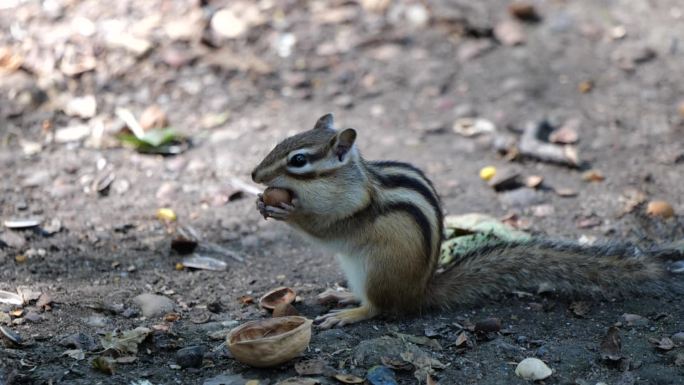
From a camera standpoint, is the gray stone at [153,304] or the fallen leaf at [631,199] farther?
the fallen leaf at [631,199]

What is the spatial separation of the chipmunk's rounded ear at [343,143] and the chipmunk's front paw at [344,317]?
0.60 meters

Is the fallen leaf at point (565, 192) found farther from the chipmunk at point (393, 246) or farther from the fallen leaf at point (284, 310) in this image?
the fallen leaf at point (284, 310)

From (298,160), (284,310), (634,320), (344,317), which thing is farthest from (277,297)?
(634,320)

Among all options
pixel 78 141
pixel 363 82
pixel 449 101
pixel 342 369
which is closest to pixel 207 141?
pixel 78 141

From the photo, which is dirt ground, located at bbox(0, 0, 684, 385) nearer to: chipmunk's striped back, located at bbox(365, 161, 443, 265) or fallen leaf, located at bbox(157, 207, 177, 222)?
fallen leaf, located at bbox(157, 207, 177, 222)

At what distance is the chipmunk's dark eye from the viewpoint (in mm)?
3398

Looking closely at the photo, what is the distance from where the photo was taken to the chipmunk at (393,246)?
3.45 m

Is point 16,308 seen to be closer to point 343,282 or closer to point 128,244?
point 128,244

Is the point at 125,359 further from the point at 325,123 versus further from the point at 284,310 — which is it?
the point at 325,123

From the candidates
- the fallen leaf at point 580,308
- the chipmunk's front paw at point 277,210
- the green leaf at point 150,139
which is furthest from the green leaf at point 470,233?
the green leaf at point 150,139

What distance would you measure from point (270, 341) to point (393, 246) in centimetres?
76

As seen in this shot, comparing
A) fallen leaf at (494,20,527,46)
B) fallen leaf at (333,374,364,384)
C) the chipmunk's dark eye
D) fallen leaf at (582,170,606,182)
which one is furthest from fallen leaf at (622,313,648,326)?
fallen leaf at (494,20,527,46)

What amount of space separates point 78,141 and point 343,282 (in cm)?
207

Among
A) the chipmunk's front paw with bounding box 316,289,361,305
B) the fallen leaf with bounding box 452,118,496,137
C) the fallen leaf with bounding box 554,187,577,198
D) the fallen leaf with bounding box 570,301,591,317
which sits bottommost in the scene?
the fallen leaf with bounding box 554,187,577,198
